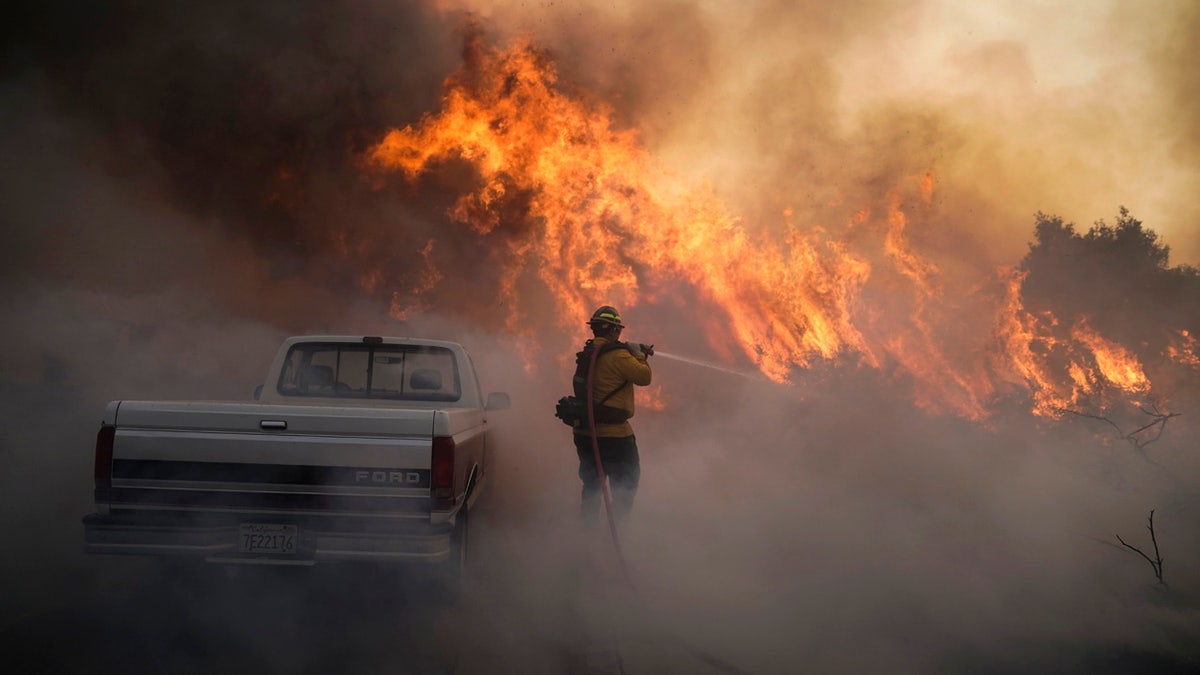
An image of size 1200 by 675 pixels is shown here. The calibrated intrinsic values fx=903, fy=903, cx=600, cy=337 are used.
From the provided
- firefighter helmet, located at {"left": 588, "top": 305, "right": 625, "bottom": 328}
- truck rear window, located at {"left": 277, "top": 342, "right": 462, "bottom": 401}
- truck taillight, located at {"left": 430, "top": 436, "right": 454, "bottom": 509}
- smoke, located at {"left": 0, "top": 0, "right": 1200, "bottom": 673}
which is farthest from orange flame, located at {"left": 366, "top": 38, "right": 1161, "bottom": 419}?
truck taillight, located at {"left": 430, "top": 436, "right": 454, "bottom": 509}

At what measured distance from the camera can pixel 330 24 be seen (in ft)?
52.2

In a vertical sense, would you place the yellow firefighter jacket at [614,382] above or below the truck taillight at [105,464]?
above

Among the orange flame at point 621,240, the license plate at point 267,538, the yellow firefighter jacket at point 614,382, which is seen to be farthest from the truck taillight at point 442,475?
the orange flame at point 621,240

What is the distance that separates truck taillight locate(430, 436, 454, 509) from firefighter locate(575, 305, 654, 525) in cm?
217

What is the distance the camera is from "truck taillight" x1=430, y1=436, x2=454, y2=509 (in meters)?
5.12

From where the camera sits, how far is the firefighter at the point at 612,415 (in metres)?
7.27

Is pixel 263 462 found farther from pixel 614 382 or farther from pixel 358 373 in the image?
pixel 614 382

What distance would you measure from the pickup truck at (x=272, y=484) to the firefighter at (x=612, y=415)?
2247 mm

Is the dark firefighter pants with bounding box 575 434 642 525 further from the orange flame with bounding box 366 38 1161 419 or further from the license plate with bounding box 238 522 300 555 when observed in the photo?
the orange flame with bounding box 366 38 1161 419

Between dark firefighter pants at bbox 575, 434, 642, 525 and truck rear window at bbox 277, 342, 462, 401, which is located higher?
truck rear window at bbox 277, 342, 462, 401

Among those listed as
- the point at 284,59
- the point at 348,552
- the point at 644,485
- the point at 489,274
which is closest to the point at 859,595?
the point at 348,552

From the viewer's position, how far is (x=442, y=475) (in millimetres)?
5145

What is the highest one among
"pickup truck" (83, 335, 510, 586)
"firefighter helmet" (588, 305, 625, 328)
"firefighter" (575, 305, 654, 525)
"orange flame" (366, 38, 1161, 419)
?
"orange flame" (366, 38, 1161, 419)

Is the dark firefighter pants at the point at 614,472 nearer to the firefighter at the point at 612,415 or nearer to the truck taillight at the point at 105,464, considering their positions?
the firefighter at the point at 612,415
